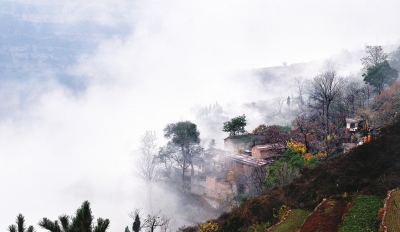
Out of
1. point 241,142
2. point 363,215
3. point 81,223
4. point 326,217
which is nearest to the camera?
point 81,223

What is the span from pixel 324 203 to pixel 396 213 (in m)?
3.09

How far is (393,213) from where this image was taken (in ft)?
31.4

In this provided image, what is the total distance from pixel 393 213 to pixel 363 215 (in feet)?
3.15

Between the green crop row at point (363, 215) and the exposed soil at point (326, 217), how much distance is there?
37cm

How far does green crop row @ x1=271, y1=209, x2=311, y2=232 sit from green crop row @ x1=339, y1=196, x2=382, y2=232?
1873 millimetres

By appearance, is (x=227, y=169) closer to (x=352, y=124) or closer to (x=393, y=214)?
(x=352, y=124)

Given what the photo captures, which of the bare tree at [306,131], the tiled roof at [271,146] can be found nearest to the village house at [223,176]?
the tiled roof at [271,146]

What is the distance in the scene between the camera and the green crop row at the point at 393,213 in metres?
8.96

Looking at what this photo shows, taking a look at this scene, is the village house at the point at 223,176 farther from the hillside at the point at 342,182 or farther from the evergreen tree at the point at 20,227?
the evergreen tree at the point at 20,227

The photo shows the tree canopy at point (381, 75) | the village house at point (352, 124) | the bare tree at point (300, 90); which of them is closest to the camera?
the village house at point (352, 124)

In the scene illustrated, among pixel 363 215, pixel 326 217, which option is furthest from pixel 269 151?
pixel 363 215

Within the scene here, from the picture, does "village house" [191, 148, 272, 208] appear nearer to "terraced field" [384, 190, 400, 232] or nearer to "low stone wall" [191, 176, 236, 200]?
"low stone wall" [191, 176, 236, 200]

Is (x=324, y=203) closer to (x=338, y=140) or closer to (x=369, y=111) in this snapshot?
(x=338, y=140)

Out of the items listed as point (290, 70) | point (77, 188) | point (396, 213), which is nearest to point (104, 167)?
point (77, 188)
